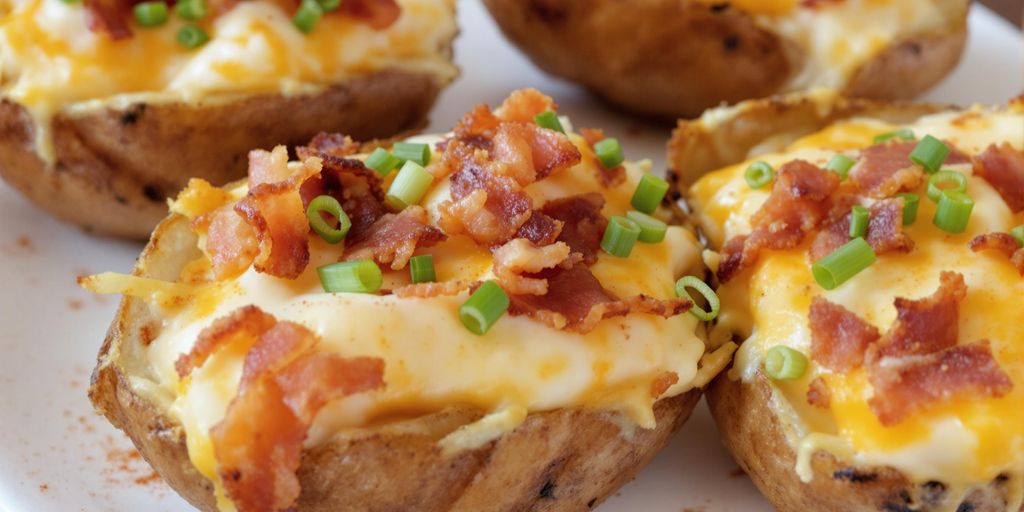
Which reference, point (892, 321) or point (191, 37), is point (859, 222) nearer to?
point (892, 321)

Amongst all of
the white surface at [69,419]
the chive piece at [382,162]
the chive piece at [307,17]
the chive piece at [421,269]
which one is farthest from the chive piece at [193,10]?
the chive piece at [421,269]

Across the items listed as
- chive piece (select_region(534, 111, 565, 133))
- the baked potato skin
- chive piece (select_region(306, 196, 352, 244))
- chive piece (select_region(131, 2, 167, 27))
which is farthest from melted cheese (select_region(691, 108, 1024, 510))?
chive piece (select_region(131, 2, 167, 27))

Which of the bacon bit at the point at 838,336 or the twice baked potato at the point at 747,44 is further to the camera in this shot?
the twice baked potato at the point at 747,44

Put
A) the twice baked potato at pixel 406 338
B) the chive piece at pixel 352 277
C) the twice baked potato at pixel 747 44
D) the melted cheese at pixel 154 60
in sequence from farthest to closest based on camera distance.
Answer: the twice baked potato at pixel 747 44 < the melted cheese at pixel 154 60 < the chive piece at pixel 352 277 < the twice baked potato at pixel 406 338

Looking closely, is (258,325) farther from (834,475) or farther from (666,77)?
(666,77)

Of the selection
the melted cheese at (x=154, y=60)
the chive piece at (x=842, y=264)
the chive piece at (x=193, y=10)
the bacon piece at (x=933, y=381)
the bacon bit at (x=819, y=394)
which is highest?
the chive piece at (x=193, y=10)

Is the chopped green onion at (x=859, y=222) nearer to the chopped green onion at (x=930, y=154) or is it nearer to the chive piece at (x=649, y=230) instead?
the chopped green onion at (x=930, y=154)
